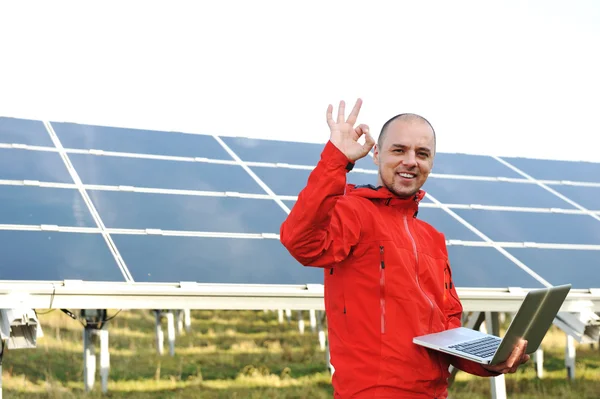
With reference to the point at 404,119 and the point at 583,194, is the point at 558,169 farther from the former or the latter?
the point at 404,119

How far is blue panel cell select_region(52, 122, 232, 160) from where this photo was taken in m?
10.8

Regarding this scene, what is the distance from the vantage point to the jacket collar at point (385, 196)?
353cm

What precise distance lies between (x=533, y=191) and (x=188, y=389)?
5912 millimetres

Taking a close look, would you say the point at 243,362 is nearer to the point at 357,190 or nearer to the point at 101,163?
the point at 101,163

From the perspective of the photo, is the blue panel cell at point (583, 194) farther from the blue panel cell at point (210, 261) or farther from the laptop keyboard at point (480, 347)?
the laptop keyboard at point (480, 347)

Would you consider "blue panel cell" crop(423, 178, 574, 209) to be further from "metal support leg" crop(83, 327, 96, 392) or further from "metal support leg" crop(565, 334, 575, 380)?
"metal support leg" crop(83, 327, 96, 392)

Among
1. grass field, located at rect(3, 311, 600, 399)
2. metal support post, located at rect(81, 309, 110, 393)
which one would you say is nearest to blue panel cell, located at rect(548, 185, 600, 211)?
grass field, located at rect(3, 311, 600, 399)

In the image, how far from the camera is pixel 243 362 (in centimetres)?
1561

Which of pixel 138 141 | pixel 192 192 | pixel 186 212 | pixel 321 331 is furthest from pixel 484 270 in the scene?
pixel 321 331

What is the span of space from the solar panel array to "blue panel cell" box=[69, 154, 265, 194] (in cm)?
3

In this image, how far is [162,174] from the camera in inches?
398

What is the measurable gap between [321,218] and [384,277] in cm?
50

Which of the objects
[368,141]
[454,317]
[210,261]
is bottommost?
[210,261]

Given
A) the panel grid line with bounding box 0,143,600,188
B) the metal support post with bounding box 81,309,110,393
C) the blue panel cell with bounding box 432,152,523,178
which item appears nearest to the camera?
the panel grid line with bounding box 0,143,600,188
